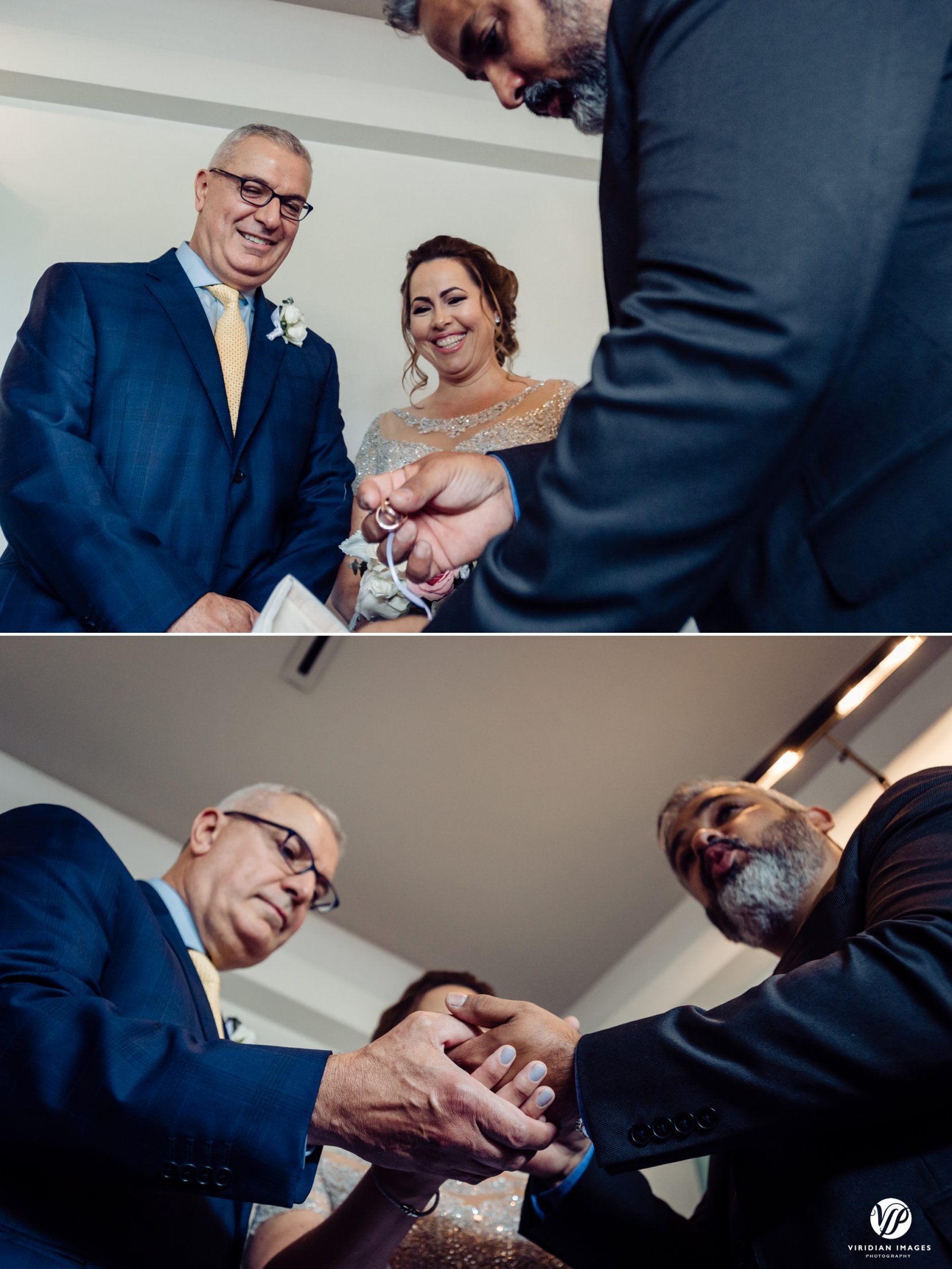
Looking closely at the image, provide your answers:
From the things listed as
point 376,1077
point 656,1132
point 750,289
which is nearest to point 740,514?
point 750,289

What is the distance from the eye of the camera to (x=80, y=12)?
2629mm

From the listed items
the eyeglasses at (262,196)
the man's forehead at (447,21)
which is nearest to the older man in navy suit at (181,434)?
the eyeglasses at (262,196)

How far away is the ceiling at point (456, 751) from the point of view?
2.00m

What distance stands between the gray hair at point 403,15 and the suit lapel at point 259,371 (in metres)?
0.79

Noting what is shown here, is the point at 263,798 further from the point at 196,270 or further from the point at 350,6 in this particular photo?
the point at 350,6

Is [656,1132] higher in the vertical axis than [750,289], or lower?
lower

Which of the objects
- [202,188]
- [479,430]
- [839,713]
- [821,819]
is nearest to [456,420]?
[479,430]

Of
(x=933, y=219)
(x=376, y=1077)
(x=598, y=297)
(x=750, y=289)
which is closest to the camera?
(x=750, y=289)

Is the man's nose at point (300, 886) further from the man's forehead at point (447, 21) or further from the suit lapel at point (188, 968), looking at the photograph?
the man's forehead at point (447, 21)

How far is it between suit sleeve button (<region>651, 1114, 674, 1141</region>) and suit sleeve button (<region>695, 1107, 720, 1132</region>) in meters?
0.03

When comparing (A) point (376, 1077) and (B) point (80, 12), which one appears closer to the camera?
(A) point (376, 1077)

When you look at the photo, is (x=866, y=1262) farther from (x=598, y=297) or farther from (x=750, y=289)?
(x=598, y=297)

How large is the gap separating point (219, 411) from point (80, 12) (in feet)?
4.15

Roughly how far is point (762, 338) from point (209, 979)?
5.08 ft
